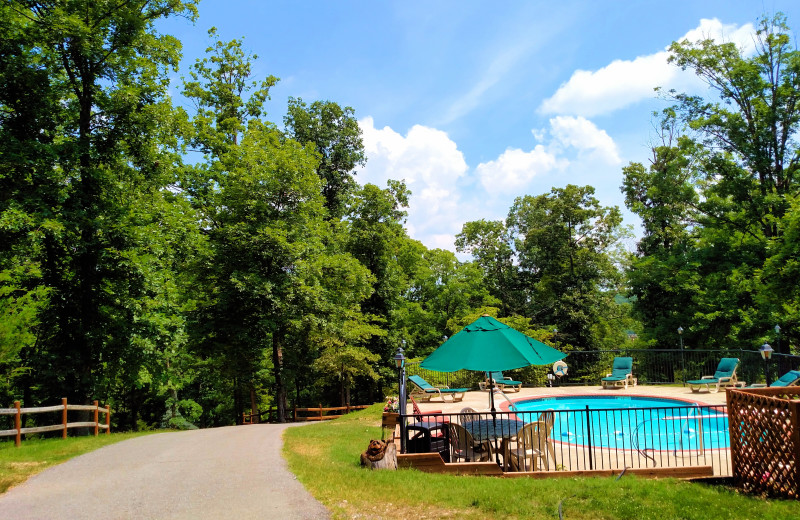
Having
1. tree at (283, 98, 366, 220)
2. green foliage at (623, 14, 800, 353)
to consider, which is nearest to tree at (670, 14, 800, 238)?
green foliage at (623, 14, 800, 353)

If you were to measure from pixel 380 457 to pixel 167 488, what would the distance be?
118 inches

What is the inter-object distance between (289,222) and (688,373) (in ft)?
60.2

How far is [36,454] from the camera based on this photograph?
9.26 m

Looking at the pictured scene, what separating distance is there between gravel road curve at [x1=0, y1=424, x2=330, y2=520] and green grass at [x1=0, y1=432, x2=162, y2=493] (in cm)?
24

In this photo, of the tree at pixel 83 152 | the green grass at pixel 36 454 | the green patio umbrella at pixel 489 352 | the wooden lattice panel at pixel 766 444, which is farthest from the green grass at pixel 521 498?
the tree at pixel 83 152

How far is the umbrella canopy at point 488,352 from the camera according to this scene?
770 centimetres

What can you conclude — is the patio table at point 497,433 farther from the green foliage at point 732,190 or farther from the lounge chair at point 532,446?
the green foliage at point 732,190

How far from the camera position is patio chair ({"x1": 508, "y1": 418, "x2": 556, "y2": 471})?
24.2 feet

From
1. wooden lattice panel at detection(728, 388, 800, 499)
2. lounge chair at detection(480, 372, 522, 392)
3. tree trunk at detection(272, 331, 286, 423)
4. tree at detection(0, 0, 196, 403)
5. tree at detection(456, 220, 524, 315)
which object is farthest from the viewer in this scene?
tree at detection(456, 220, 524, 315)

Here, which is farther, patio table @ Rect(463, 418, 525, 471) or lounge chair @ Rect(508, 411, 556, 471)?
patio table @ Rect(463, 418, 525, 471)

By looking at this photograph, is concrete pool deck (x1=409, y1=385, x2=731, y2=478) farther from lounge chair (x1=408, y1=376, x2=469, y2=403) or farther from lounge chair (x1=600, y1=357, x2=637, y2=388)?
lounge chair (x1=600, y1=357, x2=637, y2=388)

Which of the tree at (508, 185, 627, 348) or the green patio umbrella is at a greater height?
the tree at (508, 185, 627, 348)

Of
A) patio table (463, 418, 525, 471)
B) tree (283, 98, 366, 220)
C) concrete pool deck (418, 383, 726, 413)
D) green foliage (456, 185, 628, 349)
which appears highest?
tree (283, 98, 366, 220)

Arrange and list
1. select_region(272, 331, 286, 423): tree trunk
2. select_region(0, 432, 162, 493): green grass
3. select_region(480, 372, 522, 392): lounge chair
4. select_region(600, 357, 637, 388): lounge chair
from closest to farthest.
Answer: select_region(0, 432, 162, 493): green grass, select_region(600, 357, 637, 388): lounge chair, select_region(480, 372, 522, 392): lounge chair, select_region(272, 331, 286, 423): tree trunk
